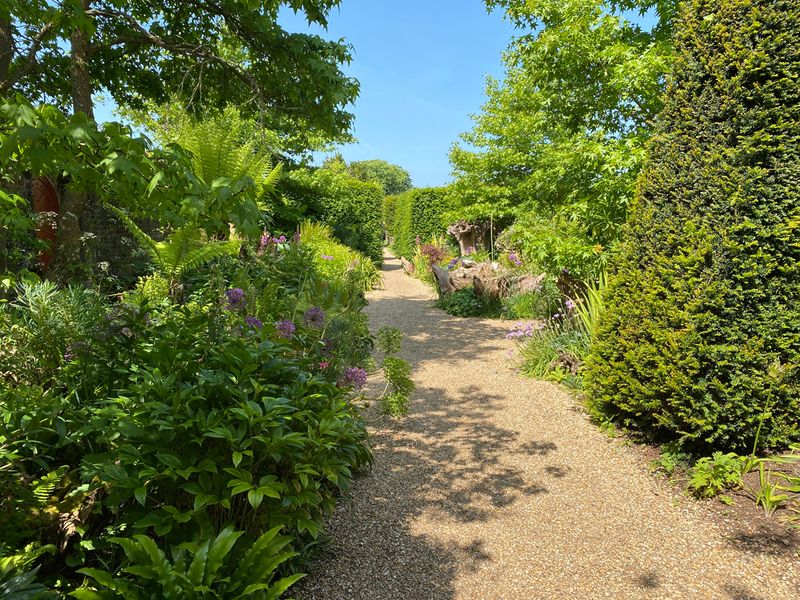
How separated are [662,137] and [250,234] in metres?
3.15

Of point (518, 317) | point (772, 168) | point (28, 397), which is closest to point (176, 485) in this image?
point (28, 397)

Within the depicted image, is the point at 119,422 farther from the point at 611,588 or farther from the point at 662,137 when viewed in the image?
the point at 662,137

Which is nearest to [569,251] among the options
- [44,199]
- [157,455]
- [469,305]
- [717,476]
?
[717,476]

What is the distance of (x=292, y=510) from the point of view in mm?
1894

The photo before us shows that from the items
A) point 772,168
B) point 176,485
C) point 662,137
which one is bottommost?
point 176,485

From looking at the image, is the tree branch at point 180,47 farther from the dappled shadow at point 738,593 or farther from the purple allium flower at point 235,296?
the dappled shadow at point 738,593

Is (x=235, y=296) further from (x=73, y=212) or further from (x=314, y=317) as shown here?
(x=73, y=212)

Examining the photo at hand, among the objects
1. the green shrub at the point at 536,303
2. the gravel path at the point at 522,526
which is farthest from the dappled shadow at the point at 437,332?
the gravel path at the point at 522,526

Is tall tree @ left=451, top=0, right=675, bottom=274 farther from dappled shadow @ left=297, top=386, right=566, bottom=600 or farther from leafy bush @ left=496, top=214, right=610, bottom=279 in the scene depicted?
dappled shadow @ left=297, top=386, right=566, bottom=600

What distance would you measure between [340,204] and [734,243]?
12.7 meters

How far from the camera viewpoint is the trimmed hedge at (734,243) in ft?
9.38

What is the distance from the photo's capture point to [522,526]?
2.63 metres

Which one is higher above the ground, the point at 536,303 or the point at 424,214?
the point at 424,214

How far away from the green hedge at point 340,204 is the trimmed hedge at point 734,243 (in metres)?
10.0
